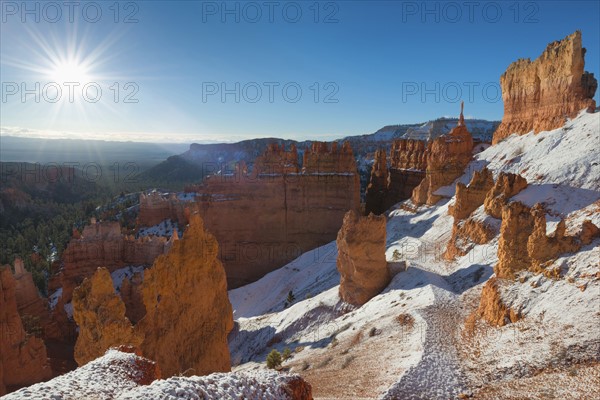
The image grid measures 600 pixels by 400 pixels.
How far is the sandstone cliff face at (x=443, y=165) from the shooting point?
42250mm

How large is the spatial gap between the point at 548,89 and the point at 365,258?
31.6m

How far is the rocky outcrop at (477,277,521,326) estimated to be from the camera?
1544cm

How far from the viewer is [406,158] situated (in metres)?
58.5

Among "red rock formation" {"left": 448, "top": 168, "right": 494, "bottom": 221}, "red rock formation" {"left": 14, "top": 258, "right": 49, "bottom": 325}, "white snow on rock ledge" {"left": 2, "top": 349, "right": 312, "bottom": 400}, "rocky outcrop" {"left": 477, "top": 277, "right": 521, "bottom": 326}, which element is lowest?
"red rock formation" {"left": 14, "top": 258, "right": 49, "bottom": 325}

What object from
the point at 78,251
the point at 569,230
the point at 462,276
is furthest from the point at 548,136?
the point at 78,251

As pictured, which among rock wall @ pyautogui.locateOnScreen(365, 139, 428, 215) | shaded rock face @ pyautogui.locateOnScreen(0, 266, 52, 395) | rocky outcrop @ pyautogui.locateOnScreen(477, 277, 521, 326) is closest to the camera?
rocky outcrop @ pyautogui.locateOnScreen(477, 277, 521, 326)

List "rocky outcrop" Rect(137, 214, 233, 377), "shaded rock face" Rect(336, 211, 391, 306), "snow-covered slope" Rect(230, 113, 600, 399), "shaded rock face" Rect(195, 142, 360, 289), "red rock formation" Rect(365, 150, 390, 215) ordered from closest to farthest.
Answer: "snow-covered slope" Rect(230, 113, 600, 399) < "rocky outcrop" Rect(137, 214, 233, 377) < "shaded rock face" Rect(336, 211, 391, 306) < "shaded rock face" Rect(195, 142, 360, 289) < "red rock formation" Rect(365, 150, 390, 215)

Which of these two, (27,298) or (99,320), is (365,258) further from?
(27,298)

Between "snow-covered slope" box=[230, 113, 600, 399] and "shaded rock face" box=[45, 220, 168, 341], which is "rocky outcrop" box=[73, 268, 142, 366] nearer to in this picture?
"snow-covered slope" box=[230, 113, 600, 399]

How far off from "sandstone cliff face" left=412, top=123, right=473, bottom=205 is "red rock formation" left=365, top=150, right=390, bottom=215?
15.6 metres

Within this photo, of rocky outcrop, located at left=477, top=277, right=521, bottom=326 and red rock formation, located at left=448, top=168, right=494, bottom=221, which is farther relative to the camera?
red rock formation, located at left=448, top=168, right=494, bottom=221

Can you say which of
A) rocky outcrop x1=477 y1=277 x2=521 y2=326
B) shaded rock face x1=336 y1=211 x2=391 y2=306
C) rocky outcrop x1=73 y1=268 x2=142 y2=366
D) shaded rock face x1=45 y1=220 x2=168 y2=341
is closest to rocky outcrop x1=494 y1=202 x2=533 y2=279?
rocky outcrop x1=477 y1=277 x2=521 y2=326

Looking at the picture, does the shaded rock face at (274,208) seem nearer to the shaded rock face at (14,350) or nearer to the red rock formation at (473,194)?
the red rock formation at (473,194)

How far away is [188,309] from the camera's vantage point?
52.1ft
